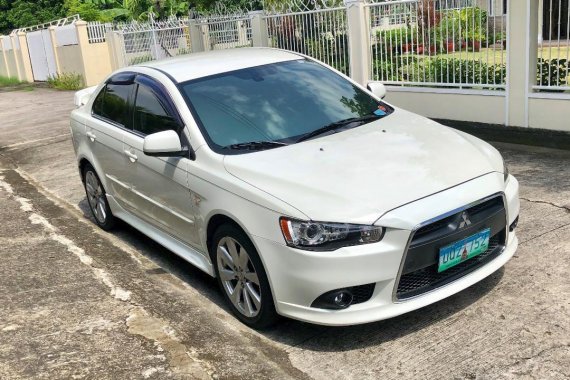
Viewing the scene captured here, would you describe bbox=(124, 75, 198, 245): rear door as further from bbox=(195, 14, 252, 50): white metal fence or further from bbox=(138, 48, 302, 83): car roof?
bbox=(195, 14, 252, 50): white metal fence

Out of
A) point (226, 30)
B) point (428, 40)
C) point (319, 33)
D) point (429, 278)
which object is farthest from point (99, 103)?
point (226, 30)

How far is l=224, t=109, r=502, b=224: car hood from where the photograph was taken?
3.58 meters

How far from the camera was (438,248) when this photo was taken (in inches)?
142

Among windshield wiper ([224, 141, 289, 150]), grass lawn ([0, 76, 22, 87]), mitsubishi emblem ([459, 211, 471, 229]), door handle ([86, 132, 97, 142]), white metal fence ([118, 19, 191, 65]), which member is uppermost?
white metal fence ([118, 19, 191, 65])

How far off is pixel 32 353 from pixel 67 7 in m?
35.1

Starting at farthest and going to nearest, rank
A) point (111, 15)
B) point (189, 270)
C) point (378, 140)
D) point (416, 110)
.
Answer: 1. point (111, 15)
2. point (416, 110)
3. point (189, 270)
4. point (378, 140)

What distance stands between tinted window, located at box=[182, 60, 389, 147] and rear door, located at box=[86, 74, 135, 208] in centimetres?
99

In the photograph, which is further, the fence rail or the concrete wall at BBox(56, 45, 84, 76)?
the concrete wall at BBox(56, 45, 84, 76)

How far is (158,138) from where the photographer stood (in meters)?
4.44

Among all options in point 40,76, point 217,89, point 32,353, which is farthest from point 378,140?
point 40,76

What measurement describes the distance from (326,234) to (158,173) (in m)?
1.82

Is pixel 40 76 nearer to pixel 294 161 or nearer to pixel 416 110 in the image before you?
pixel 416 110

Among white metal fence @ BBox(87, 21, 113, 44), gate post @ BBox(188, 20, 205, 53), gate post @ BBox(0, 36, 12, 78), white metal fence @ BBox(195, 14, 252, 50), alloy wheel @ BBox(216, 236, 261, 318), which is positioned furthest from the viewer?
gate post @ BBox(0, 36, 12, 78)

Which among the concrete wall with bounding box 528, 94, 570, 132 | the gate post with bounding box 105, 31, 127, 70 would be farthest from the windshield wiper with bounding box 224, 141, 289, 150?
the gate post with bounding box 105, 31, 127, 70
